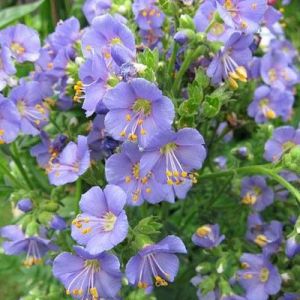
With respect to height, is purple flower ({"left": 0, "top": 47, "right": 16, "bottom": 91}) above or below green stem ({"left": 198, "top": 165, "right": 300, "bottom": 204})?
above

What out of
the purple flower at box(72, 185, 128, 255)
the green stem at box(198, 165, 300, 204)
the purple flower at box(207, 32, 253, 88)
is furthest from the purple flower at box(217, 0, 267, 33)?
the purple flower at box(72, 185, 128, 255)

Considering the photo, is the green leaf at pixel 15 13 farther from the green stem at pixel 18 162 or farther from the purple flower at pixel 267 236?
the purple flower at pixel 267 236

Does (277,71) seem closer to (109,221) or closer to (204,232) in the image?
(204,232)

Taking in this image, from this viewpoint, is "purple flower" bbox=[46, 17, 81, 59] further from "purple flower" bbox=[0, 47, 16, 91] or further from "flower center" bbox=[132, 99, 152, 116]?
"flower center" bbox=[132, 99, 152, 116]

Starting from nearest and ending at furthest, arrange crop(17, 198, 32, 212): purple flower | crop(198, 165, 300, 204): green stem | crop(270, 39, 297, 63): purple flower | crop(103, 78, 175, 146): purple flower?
crop(103, 78, 175, 146): purple flower < crop(198, 165, 300, 204): green stem < crop(17, 198, 32, 212): purple flower < crop(270, 39, 297, 63): purple flower

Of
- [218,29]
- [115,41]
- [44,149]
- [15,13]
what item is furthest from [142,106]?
[15,13]

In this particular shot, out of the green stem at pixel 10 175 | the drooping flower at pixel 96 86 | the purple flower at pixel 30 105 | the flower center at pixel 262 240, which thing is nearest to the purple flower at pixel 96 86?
the drooping flower at pixel 96 86
